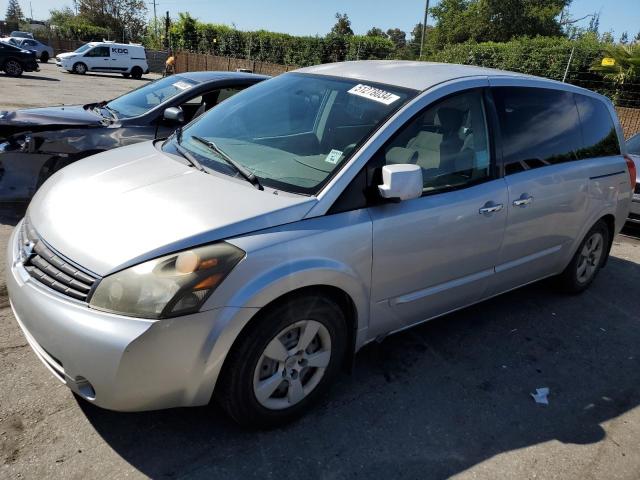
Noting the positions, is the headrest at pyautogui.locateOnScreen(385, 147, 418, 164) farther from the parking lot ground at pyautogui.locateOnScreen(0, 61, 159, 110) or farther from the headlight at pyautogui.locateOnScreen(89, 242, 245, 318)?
the parking lot ground at pyautogui.locateOnScreen(0, 61, 159, 110)

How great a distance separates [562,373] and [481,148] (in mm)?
1563

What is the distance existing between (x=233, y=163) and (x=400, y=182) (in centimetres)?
93

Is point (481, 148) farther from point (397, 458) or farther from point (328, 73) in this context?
point (397, 458)

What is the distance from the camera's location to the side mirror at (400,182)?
2633mm

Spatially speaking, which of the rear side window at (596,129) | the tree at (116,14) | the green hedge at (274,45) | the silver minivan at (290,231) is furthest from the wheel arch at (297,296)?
the tree at (116,14)

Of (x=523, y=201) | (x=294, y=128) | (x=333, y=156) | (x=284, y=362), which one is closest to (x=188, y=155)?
(x=294, y=128)

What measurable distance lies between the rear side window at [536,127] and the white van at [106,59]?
103ft

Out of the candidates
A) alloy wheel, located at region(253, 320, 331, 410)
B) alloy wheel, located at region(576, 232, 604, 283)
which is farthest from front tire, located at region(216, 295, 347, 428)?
alloy wheel, located at region(576, 232, 604, 283)

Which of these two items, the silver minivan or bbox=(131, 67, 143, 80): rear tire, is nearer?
the silver minivan

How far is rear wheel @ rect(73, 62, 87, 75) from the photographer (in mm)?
30141

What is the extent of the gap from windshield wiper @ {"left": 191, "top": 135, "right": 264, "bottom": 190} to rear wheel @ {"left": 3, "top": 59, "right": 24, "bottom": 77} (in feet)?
80.3

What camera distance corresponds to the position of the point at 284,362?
8.46 feet

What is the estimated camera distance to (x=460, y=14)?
137 ft

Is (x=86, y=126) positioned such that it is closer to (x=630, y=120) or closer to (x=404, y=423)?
(x=404, y=423)
